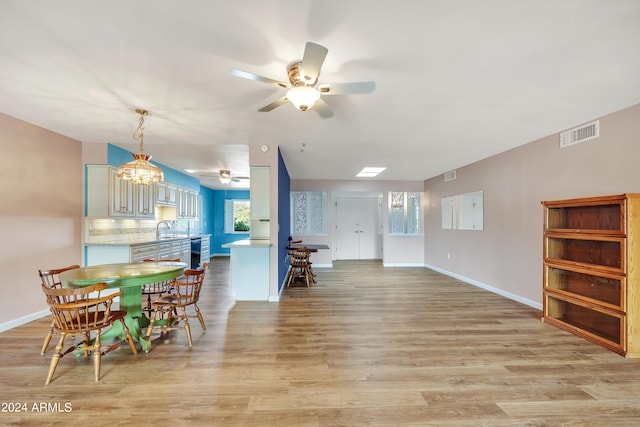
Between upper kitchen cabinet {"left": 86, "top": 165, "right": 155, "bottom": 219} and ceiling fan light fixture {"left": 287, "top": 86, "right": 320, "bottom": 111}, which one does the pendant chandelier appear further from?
ceiling fan light fixture {"left": 287, "top": 86, "right": 320, "bottom": 111}

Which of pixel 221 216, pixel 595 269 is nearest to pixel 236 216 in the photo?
pixel 221 216

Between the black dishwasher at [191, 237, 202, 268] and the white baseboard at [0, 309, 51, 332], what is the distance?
337 centimetres

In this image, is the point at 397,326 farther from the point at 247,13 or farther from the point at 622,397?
the point at 247,13

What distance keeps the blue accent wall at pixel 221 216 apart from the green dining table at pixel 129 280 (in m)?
6.95

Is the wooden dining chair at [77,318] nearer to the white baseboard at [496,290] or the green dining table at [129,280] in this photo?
the green dining table at [129,280]

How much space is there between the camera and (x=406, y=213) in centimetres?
775

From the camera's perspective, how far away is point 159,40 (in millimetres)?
1808

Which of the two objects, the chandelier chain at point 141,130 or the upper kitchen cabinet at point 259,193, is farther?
the upper kitchen cabinet at point 259,193

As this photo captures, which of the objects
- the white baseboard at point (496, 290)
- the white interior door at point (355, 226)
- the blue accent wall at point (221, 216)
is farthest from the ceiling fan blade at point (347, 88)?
the blue accent wall at point (221, 216)

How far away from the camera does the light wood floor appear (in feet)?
5.86

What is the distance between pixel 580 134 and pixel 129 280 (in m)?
5.22

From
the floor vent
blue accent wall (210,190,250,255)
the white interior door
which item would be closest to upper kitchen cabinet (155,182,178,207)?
blue accent wall (210,190,250,255)

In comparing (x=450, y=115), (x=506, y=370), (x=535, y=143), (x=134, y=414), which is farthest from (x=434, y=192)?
(x=134, y=414)

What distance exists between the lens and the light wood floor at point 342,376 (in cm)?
179
